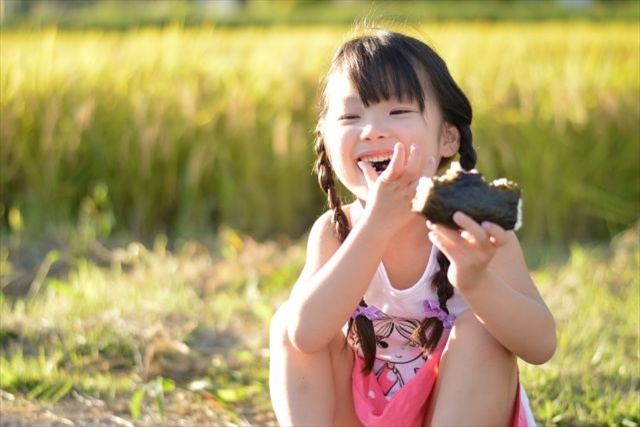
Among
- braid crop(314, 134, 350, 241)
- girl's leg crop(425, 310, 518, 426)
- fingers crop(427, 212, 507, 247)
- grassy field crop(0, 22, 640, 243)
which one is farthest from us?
grassy field crop(0, 22, 640, 243)

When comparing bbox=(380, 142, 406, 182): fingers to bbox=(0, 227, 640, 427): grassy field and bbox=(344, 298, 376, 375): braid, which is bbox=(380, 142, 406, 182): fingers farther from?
bbox=(0, 227, 640, 427): grassy field

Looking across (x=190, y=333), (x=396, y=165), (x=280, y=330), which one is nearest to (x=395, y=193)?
(x=396, y=165)

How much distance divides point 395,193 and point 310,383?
43 centimetres

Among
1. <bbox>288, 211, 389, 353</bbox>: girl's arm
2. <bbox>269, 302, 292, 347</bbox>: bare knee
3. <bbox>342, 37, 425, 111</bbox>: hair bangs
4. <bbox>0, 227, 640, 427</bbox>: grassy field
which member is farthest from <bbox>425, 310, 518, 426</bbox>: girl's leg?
<bbox>0, 227, 640, 427</bbox>: grassy field

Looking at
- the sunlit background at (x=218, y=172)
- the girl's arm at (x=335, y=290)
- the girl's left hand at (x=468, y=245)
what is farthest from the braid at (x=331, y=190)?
the sunlit background at (x=218, y=172)

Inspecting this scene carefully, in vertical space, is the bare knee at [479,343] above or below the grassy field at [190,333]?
above

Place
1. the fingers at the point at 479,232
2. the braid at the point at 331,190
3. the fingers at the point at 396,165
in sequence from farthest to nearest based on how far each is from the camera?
the braid at the point at 331,190
the fingers at the point at 396,165
the fingers at the point at 479,232

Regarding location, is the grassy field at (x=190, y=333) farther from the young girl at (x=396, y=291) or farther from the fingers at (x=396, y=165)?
the fingers at (x=396, y=165)

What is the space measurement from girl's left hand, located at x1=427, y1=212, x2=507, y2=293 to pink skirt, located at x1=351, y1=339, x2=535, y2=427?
0.25 m

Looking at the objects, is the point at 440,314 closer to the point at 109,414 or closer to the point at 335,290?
the point at 335,290

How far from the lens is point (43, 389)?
307cm

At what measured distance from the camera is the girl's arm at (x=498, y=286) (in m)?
1.99

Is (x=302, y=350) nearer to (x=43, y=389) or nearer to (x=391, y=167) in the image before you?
(x=391, y=167)

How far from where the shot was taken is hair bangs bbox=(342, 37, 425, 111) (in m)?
2.26
